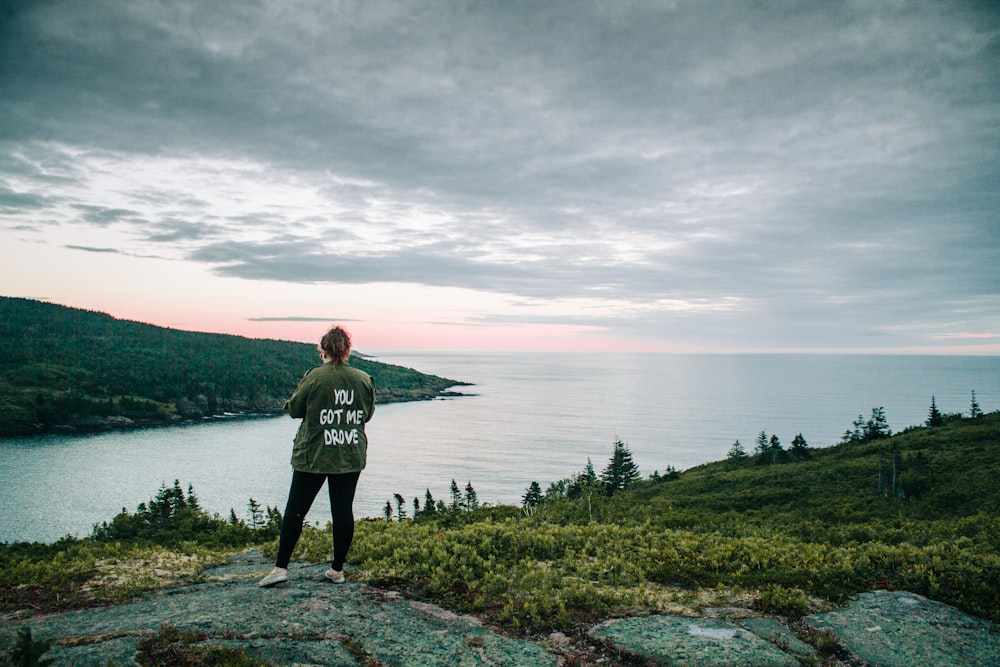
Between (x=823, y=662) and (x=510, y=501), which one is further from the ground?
(x=823, y=662)

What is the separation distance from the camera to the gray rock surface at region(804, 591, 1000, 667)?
20.1ft

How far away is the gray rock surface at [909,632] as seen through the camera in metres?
6.12

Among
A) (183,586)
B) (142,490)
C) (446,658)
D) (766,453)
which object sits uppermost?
(446,658)

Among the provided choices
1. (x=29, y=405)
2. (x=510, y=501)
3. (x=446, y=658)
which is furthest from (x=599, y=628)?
(x=29, y=405)

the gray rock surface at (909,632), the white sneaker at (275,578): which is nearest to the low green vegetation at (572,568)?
the gray rock surface at (909,632)

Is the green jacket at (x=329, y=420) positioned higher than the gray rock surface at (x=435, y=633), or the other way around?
the green jacket at (x=329, y=420)

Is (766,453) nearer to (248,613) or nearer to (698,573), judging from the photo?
(698,573)

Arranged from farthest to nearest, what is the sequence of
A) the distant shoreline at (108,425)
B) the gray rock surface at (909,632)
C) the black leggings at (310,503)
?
the distant shoreline at (108,425) < the black leggings at (310,503) < the gray rock surface at (909,632)

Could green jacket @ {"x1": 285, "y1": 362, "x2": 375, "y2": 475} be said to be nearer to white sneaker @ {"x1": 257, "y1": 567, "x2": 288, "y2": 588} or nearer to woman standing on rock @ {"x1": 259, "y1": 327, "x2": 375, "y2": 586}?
woman standing on rock @ {"x1": 259, "y1": 327, "x2": 375, "y2": 586}

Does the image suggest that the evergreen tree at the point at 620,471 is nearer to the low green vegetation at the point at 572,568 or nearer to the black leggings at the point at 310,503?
the low green vegetation at the point at 572,568

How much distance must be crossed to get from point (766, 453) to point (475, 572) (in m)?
75.1

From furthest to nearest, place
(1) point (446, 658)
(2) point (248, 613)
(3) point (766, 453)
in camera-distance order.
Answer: (3) point (766, 453), (2) point (248, 613), (1) point (446, 658)

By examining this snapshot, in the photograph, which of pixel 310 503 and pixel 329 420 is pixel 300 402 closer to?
pixel 329 420

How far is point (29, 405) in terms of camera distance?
17075 centimetres
